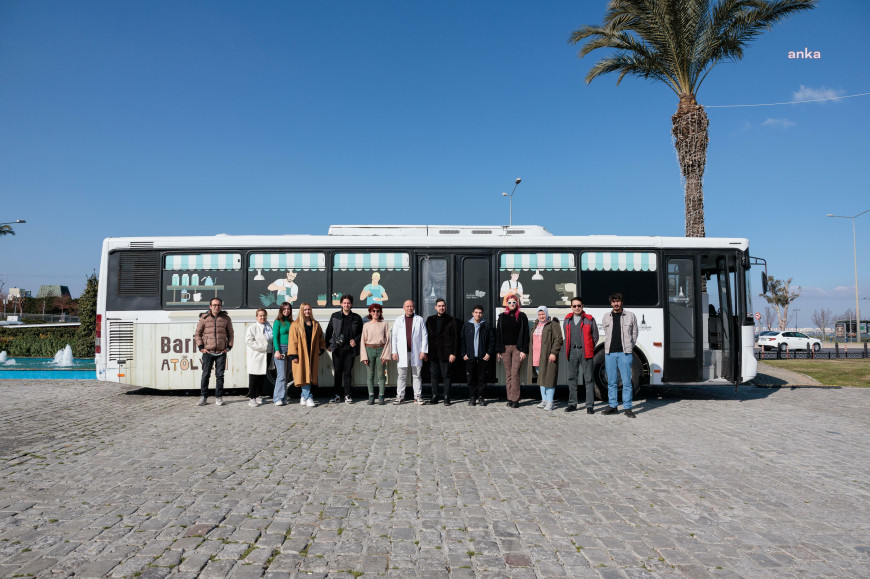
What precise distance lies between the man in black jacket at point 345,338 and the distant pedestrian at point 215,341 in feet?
6.25

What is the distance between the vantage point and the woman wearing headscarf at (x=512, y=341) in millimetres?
10148

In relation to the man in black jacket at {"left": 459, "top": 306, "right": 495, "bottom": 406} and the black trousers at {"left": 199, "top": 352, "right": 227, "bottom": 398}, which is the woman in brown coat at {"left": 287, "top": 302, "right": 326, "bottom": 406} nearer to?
the black trousers at {"left": 199, "top": 352, "right": 227, "bottom": 398}

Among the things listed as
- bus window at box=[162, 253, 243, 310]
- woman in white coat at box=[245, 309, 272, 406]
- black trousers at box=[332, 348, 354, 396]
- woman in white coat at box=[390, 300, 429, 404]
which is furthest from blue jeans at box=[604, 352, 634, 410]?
bus window at box=[162, 253, 243, 310]

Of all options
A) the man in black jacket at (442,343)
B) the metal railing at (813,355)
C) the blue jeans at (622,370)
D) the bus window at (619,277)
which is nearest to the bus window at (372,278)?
the man in black jacket at (442,343)

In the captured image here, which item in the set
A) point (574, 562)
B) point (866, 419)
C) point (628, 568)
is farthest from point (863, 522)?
point (866, 419)

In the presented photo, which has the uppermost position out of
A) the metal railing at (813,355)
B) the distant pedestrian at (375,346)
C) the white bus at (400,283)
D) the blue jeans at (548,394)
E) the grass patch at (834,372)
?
the white bus at (400,283)

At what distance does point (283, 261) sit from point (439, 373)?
3.97 meters

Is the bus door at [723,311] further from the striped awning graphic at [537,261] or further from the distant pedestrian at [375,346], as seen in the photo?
the distant pedestrian at [375,346]

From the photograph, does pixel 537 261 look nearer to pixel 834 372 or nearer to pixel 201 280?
pixel 201 280

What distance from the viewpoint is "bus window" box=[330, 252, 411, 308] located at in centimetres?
1120

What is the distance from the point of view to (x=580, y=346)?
9625 millimetres

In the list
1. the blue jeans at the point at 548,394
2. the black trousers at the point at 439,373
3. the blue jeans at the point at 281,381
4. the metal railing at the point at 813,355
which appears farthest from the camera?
the metal railing at the point at 813,355

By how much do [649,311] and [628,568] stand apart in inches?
325

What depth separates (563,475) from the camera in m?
5.67
